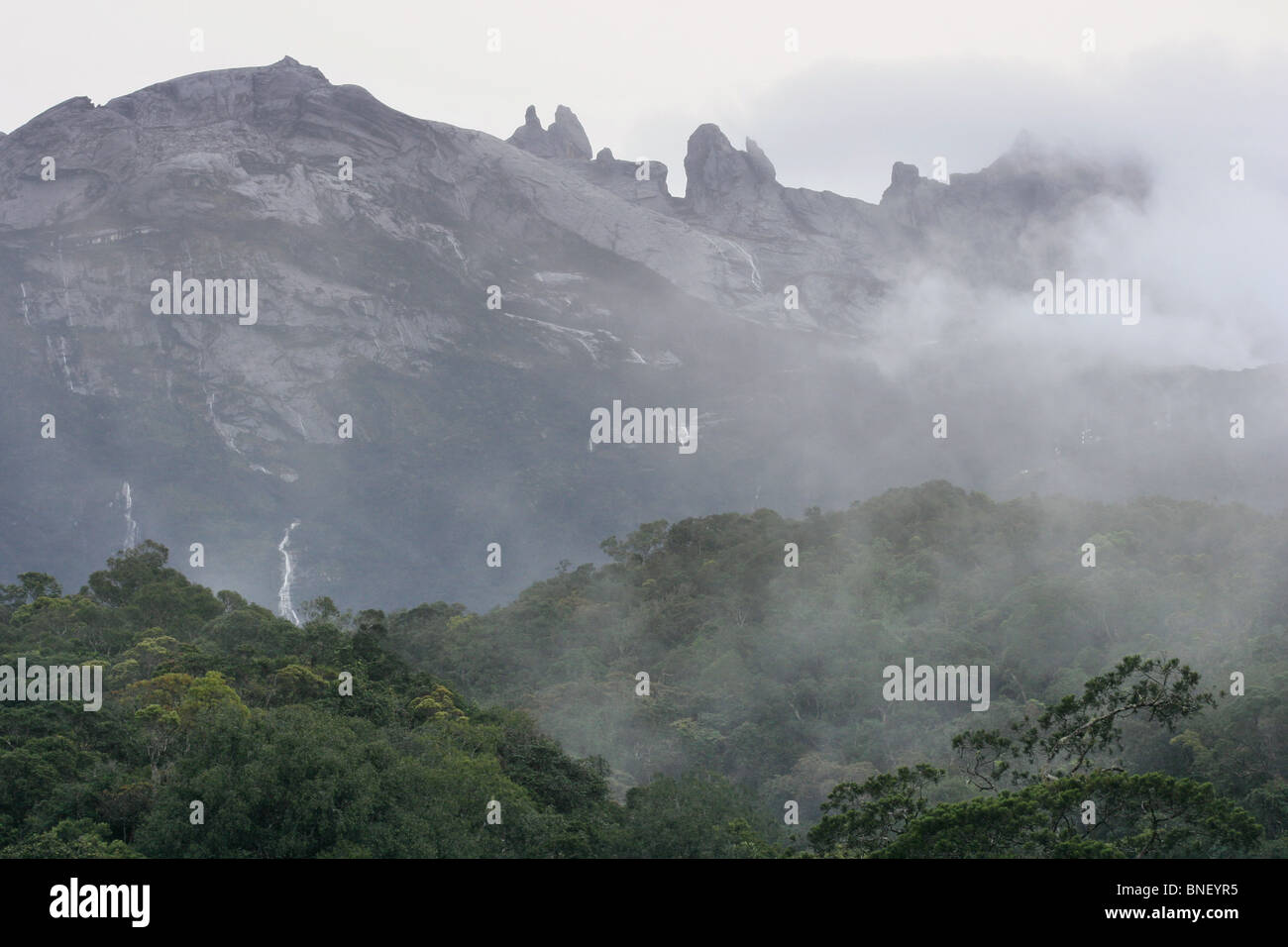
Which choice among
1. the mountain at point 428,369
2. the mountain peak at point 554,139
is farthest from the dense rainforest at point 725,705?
the mountain peak at point 554,139

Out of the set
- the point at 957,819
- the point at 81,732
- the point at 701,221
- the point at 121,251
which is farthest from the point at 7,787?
the point at 701,221

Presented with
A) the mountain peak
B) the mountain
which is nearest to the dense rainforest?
the mountain

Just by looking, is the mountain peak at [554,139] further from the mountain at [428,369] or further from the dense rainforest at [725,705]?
the dense rainforest at [725,705]

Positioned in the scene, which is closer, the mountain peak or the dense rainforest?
the dense rainforest

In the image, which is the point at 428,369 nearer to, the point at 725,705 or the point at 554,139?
the point at 554,139

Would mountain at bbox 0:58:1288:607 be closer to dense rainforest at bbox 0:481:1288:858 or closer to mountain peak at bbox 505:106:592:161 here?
mountain peak at bbox 505:106:592:161
